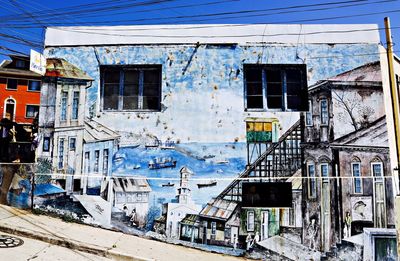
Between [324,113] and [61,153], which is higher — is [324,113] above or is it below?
above

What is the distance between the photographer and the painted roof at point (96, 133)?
947 cm

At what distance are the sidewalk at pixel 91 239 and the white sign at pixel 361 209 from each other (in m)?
3.43

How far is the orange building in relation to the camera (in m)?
32.9

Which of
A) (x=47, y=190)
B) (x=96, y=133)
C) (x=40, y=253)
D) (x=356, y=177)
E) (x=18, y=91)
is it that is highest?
(x=18, y=91)

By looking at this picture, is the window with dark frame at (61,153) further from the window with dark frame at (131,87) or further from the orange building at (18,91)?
the orange building at (18,91)

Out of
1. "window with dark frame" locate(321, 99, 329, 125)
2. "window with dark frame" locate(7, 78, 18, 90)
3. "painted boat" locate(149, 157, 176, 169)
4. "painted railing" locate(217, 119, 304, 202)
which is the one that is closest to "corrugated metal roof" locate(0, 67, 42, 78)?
"window with dark frame" locate(7, 78, 18, 90)

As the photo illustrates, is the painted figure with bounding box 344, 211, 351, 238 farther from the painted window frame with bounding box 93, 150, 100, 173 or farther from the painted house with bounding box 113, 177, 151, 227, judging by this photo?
the painted window frame with bounding box 93, 150, 100, 173

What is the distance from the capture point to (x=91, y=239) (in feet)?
26.2

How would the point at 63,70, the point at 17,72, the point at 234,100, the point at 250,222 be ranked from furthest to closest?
the point at 17,72 → the point at 63,70 → the point at 234,100 → the point at 250,222

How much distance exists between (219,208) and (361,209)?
3829mm

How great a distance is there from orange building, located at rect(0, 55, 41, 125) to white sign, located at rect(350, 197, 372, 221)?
3128cm

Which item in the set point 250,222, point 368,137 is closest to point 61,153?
point 250,222

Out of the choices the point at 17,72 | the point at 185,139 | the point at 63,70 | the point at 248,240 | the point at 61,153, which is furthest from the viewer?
the point at 17,72

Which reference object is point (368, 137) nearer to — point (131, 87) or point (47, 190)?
point (131, 87)
